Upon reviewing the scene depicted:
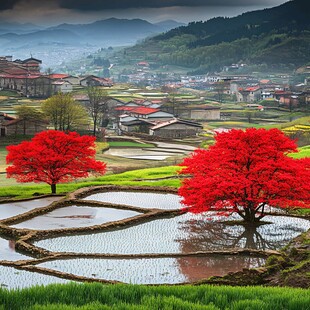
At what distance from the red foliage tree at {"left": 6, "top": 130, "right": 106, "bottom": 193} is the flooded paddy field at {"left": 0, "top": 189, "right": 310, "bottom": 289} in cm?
231

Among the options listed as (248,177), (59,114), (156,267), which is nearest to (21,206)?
(248,177)

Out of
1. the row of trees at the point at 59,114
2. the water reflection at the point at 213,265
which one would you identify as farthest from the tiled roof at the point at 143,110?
the water reflection at the point at 213,265

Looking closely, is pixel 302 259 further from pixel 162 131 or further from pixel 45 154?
pixel 162 131

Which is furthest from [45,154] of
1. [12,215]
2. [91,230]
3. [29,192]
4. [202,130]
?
[202,130]

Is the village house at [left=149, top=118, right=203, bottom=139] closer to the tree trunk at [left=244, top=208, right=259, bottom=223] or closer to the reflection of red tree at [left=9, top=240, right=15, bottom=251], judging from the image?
the tree trunk at [left=244, top=208, right=259, bottom=223]

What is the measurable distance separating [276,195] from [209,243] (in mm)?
3409

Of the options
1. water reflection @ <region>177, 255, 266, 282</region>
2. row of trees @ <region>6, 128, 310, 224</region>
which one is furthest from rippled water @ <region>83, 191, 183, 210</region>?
water reflection @ <region>177, 255, 266, 282</region>

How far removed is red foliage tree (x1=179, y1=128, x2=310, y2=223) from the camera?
2097 cm

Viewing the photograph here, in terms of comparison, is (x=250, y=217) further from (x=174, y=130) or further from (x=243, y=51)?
(x=243, y=51)

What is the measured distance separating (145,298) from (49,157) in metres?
19.5

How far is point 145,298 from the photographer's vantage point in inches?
354

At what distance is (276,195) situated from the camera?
21484 mm

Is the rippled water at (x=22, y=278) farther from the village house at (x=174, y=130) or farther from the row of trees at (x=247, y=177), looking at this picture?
the village house at (x=174, y=130)

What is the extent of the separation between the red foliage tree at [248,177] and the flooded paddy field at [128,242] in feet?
3.18
